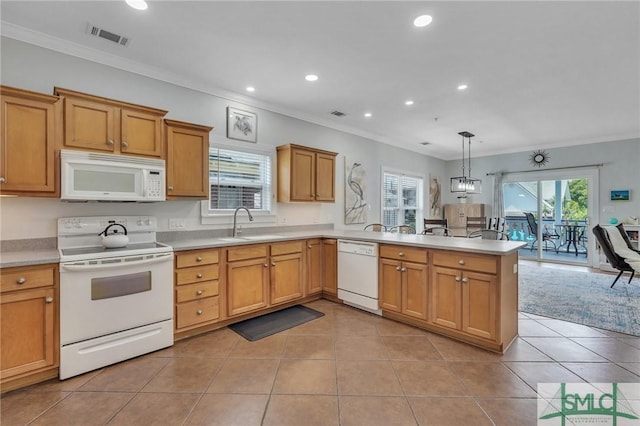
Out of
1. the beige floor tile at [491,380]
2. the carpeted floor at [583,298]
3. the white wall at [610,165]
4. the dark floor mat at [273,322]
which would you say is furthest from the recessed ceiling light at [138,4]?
the white wall at [610,165]

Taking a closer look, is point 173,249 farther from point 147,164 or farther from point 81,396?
point 81,396

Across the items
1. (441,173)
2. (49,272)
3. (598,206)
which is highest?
(441,173)

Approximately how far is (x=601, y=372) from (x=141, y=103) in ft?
15.8

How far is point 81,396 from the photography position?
200cm

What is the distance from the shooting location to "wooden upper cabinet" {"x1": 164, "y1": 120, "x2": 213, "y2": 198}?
3.04 metres

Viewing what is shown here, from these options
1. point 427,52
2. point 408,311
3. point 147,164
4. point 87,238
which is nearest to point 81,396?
point 87,238

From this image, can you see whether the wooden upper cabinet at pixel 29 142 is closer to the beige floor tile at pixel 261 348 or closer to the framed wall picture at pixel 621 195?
the beige floor tile at pixel 261 348

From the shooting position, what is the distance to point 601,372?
2279 millimetres

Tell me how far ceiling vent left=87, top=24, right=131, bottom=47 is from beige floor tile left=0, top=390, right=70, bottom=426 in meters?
2.85

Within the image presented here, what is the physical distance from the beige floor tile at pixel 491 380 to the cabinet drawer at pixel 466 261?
771 millimetres

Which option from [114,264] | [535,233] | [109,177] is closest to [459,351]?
[114,264]

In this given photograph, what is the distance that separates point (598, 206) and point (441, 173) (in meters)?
3.35

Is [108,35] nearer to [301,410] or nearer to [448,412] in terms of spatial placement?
[301,410]

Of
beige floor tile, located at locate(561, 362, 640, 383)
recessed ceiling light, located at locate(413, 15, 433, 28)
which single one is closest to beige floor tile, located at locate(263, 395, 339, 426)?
beige floor tile, located at locate(561, 362, 640, 383)
